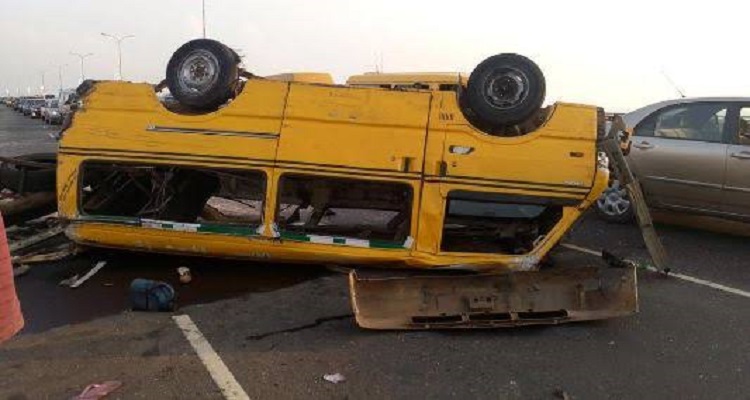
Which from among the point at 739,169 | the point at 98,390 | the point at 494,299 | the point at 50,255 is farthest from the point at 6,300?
the point at 739,169

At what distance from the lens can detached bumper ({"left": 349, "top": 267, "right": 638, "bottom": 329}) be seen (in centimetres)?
480

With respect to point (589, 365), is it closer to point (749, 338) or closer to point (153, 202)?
point (749, 338)

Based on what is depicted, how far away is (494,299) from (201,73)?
116 inches

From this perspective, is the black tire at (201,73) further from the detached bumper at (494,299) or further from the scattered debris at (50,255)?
the detached bumper at (494,299)

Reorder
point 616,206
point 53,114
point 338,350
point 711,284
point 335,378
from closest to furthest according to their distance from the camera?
1. point 335,378
2. point 338,350
3. point 711,284
4. point 616,206
5. point 53,114

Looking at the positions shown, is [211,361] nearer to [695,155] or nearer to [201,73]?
[201,73]

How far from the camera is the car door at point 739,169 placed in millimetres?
7309

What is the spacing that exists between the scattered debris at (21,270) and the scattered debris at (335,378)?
3403 millimetres

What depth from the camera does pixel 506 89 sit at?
557 cm

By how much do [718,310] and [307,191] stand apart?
11.1 ft

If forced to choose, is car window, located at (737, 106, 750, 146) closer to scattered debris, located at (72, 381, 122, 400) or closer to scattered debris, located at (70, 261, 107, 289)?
scattered debris, located at (70, 261, 107, 289)

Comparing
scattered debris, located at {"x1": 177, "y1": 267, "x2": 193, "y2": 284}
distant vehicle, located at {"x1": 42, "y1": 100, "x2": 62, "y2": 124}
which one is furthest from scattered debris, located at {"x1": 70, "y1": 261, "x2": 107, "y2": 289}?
distant vehicle, located at {"x1": 42, "y1": 100, "x2": 62, "y2": 124}

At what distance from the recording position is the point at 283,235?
569cm

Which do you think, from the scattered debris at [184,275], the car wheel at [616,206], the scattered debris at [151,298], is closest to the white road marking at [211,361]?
the scattered debris at [151,298]
